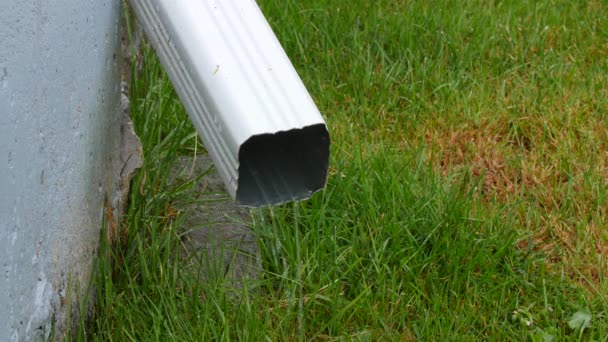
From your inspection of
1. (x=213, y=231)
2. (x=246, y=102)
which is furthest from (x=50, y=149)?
(x=213, y=231)

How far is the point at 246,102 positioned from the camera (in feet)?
5.03

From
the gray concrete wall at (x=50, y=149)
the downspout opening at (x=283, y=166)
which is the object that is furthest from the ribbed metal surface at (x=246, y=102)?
the gray concrete wall at (x=50, y=149)

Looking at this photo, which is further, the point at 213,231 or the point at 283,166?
the point at 213,231

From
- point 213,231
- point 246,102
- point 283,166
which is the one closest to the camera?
point 246,102

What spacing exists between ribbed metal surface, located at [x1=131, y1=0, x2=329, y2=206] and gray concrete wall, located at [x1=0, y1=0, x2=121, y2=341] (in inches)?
9.3

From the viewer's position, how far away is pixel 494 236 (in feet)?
8.19

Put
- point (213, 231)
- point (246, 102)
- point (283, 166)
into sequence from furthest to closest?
1. point (213, 231)
2. point (283, 166)
3. point (246, 102)

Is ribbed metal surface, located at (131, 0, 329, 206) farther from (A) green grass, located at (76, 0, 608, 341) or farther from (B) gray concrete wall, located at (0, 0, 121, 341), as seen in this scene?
(A) green grass, located at (76, 0, 608, 341)

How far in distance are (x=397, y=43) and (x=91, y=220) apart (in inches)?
68.8

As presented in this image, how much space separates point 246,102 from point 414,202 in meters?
1.15

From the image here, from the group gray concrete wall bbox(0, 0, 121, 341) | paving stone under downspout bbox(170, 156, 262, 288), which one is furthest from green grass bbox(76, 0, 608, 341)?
gray concrete wall bbox(0, 0, 121, 341)

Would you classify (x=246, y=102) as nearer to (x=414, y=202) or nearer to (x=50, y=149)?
(x=50, y=149)

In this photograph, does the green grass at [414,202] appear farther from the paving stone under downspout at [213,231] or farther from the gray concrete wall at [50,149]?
the gray concrete wall at [50,149]

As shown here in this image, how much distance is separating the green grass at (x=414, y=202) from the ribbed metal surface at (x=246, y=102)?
542mm
